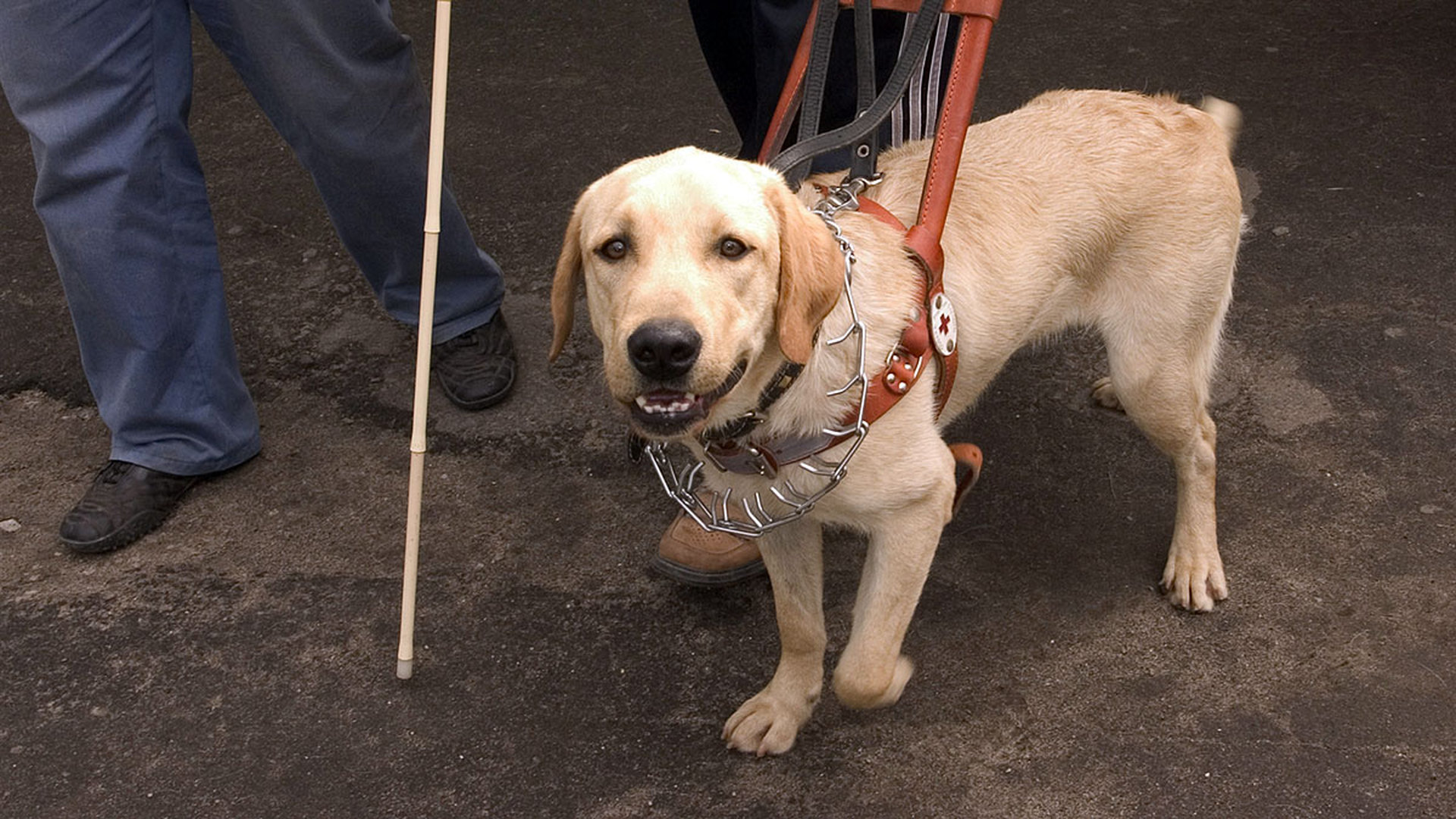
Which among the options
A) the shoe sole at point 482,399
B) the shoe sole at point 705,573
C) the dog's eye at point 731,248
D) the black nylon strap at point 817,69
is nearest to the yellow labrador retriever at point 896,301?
the dog's eye at point 731,248

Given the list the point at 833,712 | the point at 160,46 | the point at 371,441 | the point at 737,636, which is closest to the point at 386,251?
the point at 371,441

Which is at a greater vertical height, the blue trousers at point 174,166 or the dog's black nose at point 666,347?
the dog's black nose at point 666,347

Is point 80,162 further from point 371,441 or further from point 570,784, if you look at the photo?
point 570,784

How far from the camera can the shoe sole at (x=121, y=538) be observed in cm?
332

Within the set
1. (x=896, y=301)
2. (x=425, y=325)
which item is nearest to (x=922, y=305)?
(x=896, y=301)

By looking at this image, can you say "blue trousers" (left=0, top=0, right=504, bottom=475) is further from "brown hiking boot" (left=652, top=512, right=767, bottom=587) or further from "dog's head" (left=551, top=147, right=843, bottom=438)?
"dog's head" (left=551, top=147, right=843, bottom=438)

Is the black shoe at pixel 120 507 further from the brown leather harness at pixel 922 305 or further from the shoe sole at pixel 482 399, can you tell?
the brown leather harness at pixel 922 305

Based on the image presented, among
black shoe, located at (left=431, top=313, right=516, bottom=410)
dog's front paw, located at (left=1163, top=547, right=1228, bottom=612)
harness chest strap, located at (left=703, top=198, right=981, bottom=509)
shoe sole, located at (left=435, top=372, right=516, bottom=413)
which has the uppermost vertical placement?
harness chest strap, located at (left=703, top=198, right=981, bottom=509)

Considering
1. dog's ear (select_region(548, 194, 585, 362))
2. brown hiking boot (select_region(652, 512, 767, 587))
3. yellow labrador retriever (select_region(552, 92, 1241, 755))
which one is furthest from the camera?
brown hiking boot (select_region(652, 512, 767, 587))

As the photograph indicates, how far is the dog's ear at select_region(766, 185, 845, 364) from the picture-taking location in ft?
7.13

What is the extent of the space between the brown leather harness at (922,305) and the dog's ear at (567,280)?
13.6 inches

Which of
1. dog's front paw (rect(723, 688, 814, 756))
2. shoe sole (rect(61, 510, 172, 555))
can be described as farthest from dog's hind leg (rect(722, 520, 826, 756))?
shoe sole (rect(61, 510, 172, 555))

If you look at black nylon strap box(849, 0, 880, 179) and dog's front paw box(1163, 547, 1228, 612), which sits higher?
black nylon strap box(849, 0, 880, 179)

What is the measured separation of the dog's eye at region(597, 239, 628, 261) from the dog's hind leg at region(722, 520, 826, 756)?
0.71m
